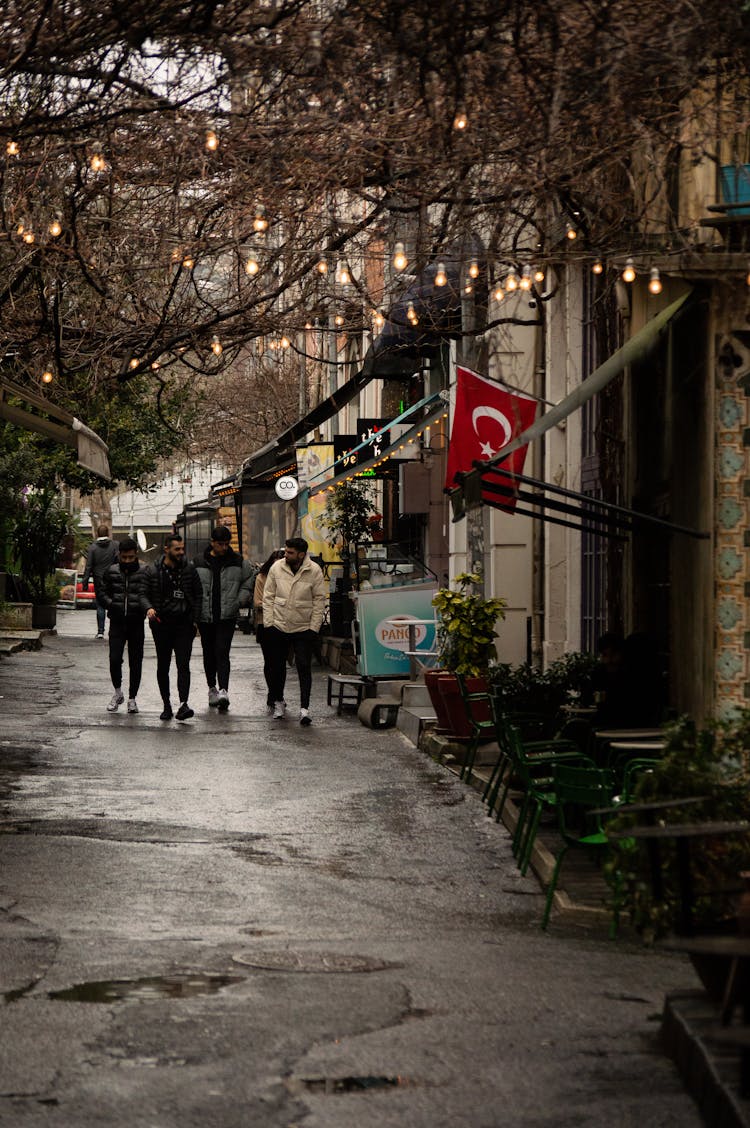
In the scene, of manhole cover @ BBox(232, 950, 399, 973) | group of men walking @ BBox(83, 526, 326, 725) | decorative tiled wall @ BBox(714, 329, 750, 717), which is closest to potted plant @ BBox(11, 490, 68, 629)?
group of men walking @ BBox(83, 526, 326, 725)

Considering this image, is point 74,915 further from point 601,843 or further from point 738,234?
point 738,234

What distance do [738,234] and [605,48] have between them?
407 cm

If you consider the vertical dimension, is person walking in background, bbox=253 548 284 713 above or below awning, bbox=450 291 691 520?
below

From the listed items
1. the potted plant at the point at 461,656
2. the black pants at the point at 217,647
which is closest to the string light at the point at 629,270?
the potted plant at the point at 461,656

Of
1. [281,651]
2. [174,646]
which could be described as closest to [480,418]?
[281,651]

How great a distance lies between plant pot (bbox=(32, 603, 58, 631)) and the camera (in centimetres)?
3547

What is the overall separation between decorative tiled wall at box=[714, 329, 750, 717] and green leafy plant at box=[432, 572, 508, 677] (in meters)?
4.50

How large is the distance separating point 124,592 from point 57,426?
2.55 m

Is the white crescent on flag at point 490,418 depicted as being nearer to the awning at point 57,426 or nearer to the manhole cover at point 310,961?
the awning at point 57,426

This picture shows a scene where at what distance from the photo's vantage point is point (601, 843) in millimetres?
9180

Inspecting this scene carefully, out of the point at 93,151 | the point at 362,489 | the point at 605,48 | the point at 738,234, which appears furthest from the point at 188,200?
the point at 362,489

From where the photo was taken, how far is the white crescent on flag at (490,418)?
55.5 feet

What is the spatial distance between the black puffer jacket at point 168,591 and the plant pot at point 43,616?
15.9 m

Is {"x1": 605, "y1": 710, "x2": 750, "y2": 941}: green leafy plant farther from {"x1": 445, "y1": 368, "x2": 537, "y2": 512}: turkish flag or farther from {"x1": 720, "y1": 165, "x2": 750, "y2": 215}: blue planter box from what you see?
{"x1": 445, "y1": 368, "x2": 537, "y2": 512}: turkish flag
